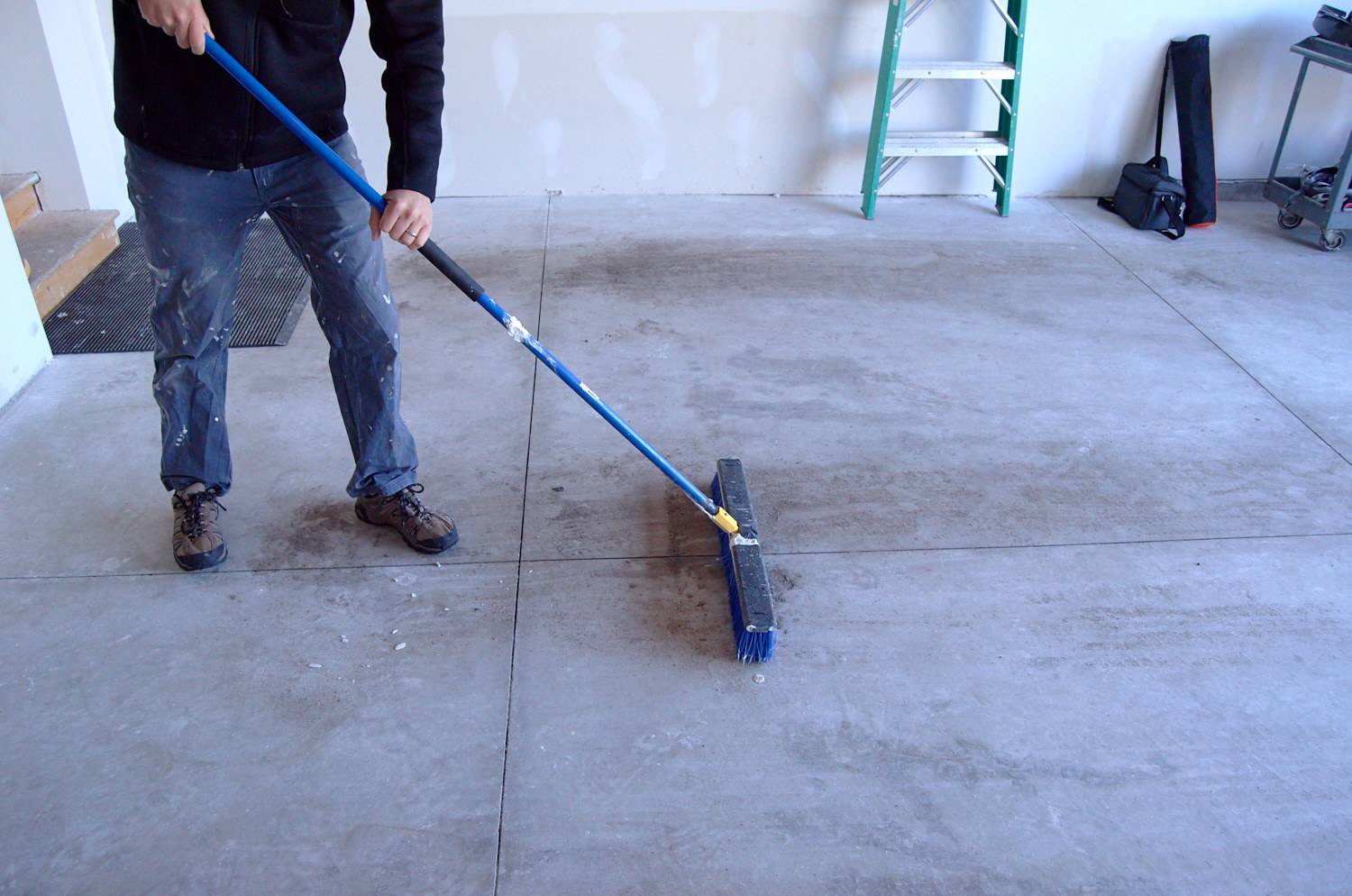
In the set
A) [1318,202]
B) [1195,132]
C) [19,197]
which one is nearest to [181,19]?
[19,197]

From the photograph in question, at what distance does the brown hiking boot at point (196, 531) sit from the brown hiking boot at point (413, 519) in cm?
32

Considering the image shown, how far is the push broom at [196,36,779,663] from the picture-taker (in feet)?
6.33

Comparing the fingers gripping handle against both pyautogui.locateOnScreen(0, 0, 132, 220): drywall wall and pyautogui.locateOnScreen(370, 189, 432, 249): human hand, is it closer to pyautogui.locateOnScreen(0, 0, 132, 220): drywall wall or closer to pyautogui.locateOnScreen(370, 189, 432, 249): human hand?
pyautogui.locateOnScreen(370, 189, 432, 249): human hand

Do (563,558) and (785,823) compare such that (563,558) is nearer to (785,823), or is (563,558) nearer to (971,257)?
(785,823)

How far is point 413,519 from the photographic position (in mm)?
2441

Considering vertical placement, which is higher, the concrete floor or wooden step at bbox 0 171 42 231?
wooden step at bbox 0 171 42 231

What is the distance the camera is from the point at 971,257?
162 inches

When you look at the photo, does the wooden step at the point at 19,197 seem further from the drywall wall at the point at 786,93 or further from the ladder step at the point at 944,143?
the ladder step at the point at 944,143

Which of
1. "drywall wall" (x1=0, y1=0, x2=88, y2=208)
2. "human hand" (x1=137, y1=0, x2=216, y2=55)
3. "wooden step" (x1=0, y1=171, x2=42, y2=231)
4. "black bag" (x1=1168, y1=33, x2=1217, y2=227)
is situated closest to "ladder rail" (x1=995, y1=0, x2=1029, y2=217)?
"black bag" (x1=1168, y1=33, x2=1217, y2=227)

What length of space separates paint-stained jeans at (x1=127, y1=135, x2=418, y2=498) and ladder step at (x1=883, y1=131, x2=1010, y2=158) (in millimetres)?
2698

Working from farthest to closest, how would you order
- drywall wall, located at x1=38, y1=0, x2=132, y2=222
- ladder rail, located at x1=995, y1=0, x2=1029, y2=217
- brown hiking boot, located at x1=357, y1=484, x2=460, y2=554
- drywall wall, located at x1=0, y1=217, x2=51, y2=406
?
1. ladder rail, located at x1=995, y1=0, x2=1029, y2=217
2. drywall wall, located at x1=38, y1=0, x2=132, y2=222
3. drywall wall, located at x1=0, y1=217, x2=51, y2=406
4. brown hiking boot, located at x1=357, y1=484, x2=460, y2=554

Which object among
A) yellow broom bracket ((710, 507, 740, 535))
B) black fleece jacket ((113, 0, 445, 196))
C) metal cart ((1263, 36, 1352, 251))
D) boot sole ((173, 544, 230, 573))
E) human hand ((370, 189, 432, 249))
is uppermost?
black fleece jacket ((113, 0, 445, 196))

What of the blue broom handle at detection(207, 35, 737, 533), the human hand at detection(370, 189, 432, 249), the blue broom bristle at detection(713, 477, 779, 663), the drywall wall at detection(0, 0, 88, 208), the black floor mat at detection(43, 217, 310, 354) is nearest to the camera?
the blue broom handle at detection(207, 35, 737, 533)

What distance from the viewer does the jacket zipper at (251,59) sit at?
1901 millimetres
